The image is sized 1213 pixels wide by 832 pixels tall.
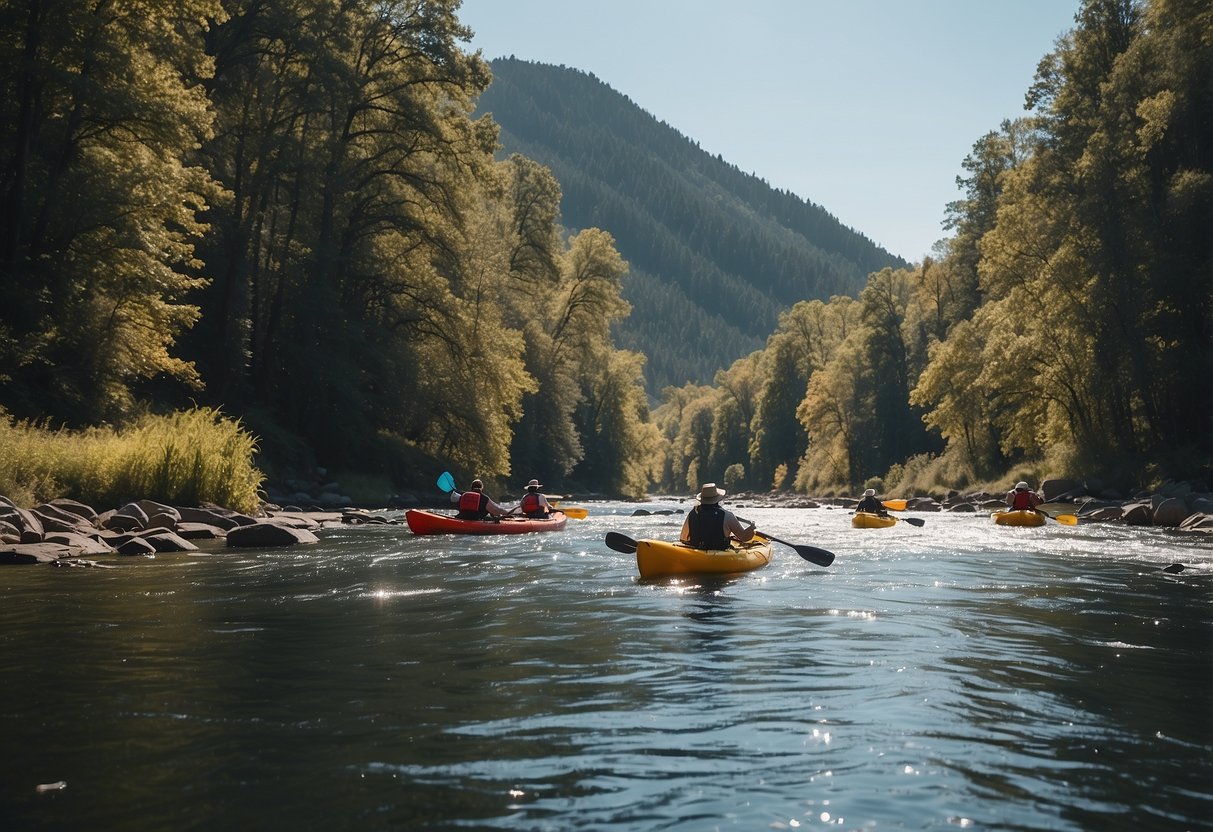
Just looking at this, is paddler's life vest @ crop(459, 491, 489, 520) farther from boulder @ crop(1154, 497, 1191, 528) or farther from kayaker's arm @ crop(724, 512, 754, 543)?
boulder @ crop(1154, 497, 1191, 528)

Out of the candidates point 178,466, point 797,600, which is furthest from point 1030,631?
point 178,466

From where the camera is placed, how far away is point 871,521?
24812 mm

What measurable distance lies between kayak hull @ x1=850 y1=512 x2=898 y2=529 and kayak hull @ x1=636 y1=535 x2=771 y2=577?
11.3 metres

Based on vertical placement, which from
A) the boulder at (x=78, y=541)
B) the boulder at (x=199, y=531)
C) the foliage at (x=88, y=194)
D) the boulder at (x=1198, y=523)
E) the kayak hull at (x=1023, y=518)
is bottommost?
the boulder at (x=199, y=531)

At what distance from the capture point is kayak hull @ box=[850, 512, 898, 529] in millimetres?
24797

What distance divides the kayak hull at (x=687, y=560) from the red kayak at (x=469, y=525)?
286 inches

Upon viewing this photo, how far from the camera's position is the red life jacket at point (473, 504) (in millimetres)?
21031

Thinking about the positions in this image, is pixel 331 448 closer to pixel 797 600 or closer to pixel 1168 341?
pixel 797 600

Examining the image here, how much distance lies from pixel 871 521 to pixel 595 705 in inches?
777

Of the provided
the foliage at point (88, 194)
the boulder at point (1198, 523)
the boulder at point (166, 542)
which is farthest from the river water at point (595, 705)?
the boulder at point (1198, 523)

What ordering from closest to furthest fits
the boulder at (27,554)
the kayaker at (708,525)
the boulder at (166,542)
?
1. the boulder at (27,554)
2. the kayaker at (708,525)
3. the boulder at (166,542)

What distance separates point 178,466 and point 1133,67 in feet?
89.2

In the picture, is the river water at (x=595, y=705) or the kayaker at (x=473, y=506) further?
the kayaker at (x=473, y=506)

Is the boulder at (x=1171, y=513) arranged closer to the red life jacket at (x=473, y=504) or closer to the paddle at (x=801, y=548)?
the paddle at (x=801, y=548)
